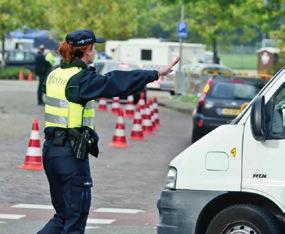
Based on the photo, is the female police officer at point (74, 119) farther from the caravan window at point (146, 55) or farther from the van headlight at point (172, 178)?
the caravan window at point (146, 55)

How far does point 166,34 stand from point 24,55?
62.4 meters

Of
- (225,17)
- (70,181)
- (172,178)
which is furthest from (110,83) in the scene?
(225,17)

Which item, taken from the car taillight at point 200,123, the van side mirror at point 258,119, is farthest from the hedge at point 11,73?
the van side mirror at point 258,119

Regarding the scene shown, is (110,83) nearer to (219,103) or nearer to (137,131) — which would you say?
(219,103)

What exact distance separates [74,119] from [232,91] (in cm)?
1457

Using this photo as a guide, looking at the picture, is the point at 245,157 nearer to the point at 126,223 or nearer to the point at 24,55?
the point at 126,223

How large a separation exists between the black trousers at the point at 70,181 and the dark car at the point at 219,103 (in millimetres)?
13593

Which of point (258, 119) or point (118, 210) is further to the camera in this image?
point (118, 210)

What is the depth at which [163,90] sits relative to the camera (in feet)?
157

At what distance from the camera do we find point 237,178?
8.02m

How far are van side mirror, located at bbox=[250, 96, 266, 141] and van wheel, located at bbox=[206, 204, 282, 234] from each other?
0.55m

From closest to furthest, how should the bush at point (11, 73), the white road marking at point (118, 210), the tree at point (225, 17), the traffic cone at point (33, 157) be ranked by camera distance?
the white road marking at point (118, 210), the traffic cone at point (33, 157), the tree at point (225, 17), the bush at point (11, 73)

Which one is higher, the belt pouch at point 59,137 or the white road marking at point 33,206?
the belt pouch at point 59,137

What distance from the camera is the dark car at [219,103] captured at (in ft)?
71.1
